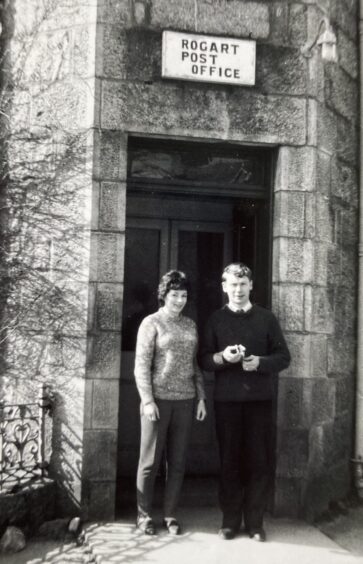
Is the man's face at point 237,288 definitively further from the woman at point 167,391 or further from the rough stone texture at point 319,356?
the rough stone texture at point 319,356

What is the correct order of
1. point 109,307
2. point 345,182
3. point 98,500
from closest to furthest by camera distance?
1. point 98,500
2. point 109,307
3. point 345,182

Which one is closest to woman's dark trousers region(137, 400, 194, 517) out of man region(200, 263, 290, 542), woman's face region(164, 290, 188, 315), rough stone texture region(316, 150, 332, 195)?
man region(200, 263, 290, 542)

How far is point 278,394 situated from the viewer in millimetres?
5152

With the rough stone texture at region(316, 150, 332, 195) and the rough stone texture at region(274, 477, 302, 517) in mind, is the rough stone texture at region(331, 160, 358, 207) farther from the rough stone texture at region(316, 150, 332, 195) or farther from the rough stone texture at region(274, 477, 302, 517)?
the rough stone texture at region(274, 477, 302, 517)

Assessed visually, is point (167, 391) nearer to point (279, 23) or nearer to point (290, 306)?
point (290, 306)

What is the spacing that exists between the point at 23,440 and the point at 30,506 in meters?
0.52

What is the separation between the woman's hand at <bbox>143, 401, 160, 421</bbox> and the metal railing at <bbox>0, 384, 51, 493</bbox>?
95 centimetres

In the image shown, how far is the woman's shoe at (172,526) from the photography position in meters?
4.55

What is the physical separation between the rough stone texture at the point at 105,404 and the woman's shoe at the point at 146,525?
74 centimetres

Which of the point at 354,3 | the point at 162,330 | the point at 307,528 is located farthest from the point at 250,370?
the point at 354,3

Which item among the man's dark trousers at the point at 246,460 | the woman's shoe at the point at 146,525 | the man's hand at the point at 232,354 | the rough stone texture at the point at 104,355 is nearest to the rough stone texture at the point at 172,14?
the rough stone texture at the point at 104,355

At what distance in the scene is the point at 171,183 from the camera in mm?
5375

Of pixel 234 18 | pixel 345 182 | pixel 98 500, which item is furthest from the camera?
pixel 345 182

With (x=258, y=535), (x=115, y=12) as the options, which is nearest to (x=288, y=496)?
(x=258, y=535)
